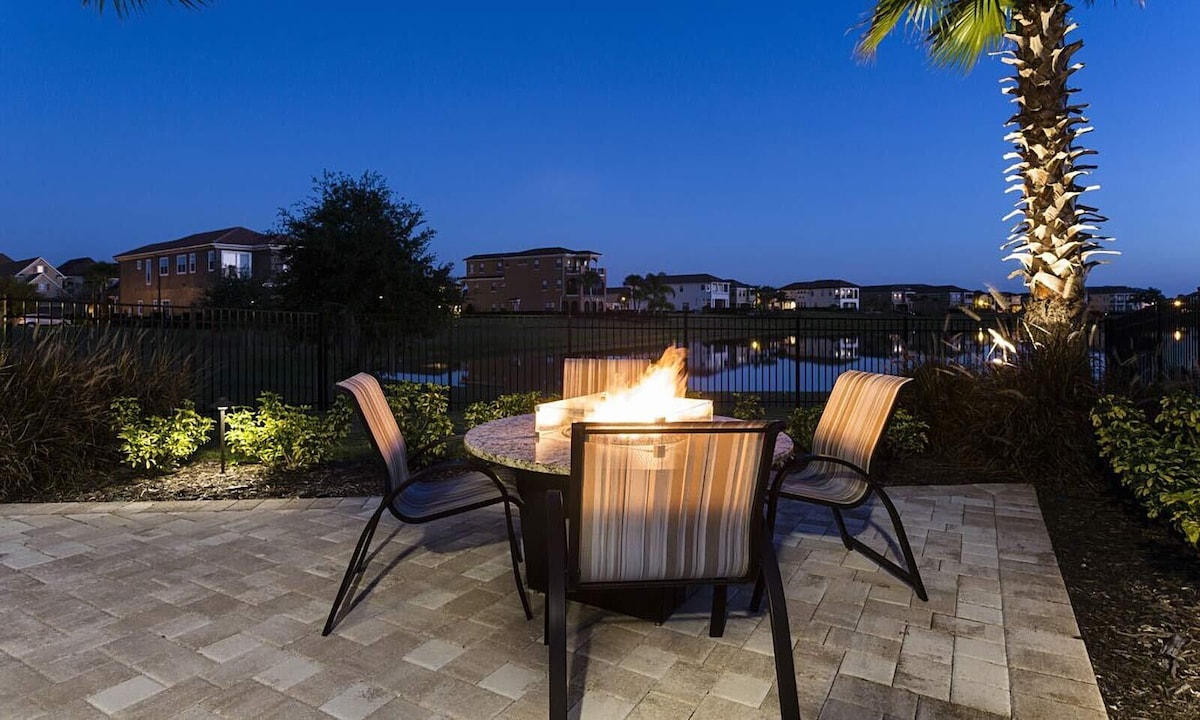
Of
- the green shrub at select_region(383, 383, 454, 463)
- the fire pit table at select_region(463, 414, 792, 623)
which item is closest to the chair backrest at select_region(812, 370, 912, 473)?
the fire pit table at select_region(463, 414, 792, 623)

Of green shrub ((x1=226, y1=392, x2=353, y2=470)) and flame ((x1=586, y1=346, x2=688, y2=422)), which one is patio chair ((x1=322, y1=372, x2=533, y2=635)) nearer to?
flame ((x1=586, y1=346, x2=688, y2=422))

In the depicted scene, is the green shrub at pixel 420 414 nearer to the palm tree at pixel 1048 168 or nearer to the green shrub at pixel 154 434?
the green shrub at pixel 154 434

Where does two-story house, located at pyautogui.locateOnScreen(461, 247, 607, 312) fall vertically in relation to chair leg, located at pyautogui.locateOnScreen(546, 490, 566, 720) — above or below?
above

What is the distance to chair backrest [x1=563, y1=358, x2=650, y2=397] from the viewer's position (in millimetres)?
4391

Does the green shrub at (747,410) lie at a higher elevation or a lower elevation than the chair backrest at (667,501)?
lower

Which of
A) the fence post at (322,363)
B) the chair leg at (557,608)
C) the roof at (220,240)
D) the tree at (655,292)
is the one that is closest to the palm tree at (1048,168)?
the chair leg at (557,608)

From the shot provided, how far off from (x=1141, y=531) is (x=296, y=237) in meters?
15.3

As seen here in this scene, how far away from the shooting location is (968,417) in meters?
5.90

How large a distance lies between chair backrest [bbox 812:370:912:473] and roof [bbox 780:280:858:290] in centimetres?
13076

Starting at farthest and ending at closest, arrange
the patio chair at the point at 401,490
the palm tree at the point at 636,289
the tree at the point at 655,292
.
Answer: the palm tree at the point at 636,289 → the tree at the point at 655,292 → the patio chair at the point at 401,490

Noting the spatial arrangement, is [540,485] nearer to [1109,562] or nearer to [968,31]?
[1109,562]

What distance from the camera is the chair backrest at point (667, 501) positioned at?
6.26ft

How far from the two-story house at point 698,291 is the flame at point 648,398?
332 ft

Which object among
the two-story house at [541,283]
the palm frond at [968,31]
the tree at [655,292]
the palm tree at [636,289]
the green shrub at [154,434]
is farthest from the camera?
the palm tree at [636,289]
